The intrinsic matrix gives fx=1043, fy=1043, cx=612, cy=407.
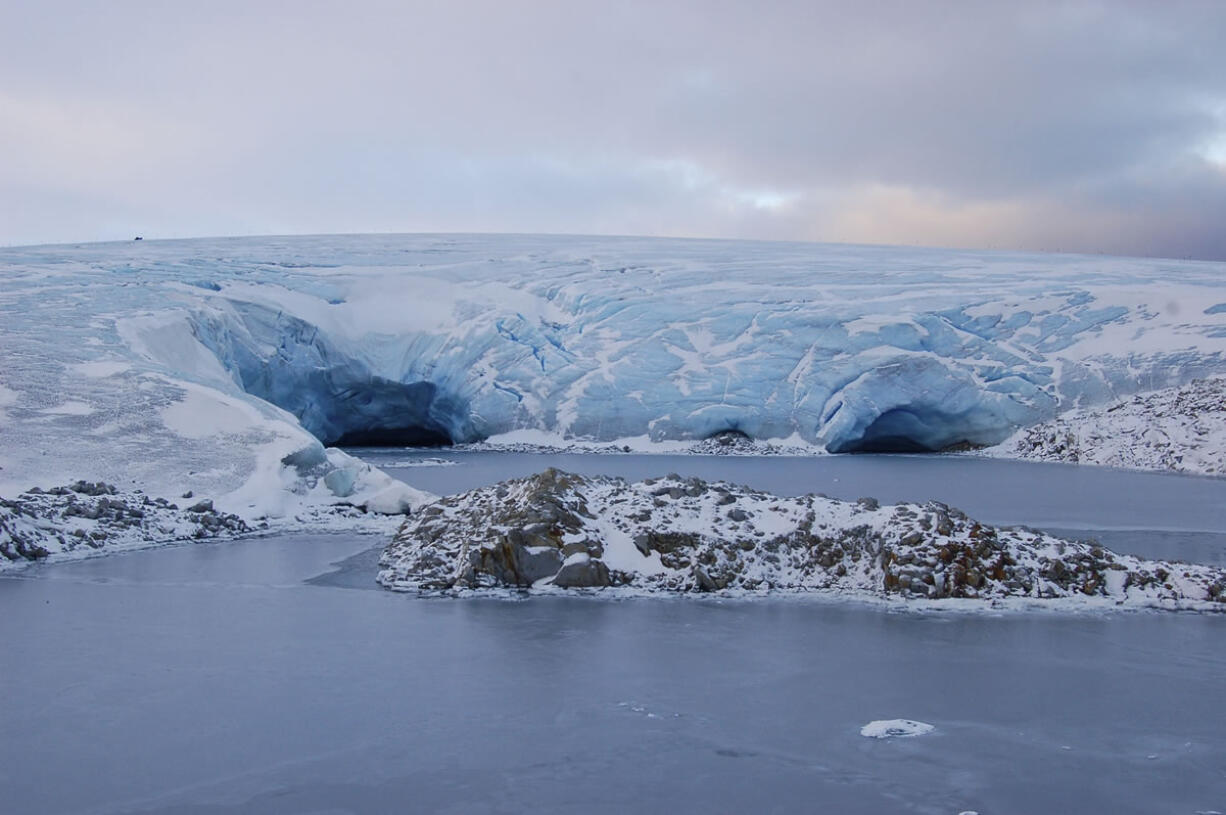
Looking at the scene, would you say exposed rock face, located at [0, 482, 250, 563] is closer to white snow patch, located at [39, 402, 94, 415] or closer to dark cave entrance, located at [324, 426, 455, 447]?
white snow patch, located at [39, 402, 94, 415]

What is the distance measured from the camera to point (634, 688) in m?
5.62

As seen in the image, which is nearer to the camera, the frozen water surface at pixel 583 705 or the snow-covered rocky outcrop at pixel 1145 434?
the frozen water surface at pixel 583 705

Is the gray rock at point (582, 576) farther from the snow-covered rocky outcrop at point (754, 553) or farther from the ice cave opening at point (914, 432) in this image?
the ice cave opening at point (914, 432)

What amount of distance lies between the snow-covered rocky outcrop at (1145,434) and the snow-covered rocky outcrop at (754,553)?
41.6 ft

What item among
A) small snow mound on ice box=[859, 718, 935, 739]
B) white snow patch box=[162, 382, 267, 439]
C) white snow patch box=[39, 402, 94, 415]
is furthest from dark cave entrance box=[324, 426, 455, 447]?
small snow mound on ice box=[859, 718, 935, 739]

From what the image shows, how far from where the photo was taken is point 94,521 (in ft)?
34.8

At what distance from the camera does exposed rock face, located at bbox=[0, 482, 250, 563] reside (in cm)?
971

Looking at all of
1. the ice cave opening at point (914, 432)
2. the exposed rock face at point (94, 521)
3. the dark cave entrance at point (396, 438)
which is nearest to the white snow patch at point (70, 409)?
the exposed rock face at point (94, 521)

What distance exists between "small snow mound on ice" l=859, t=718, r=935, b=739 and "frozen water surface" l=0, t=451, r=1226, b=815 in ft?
0.23

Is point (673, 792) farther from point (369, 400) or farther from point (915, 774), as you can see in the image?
point (369, 400)

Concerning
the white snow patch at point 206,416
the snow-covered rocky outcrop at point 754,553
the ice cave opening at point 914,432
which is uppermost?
the white snow patch at point 206,416

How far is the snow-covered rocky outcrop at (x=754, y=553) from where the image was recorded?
7.96 metres

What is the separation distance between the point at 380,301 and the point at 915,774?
24.2 meters

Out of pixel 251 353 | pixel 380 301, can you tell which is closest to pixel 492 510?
pixel 251 353
